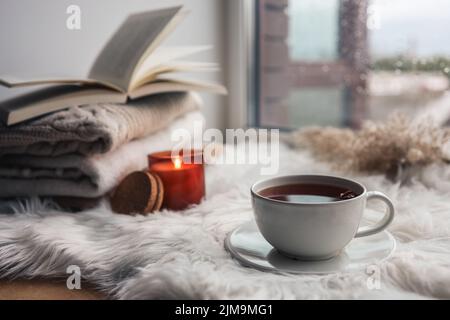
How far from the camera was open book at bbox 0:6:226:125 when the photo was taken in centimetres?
60

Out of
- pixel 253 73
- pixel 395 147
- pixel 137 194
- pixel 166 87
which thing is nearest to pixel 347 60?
pixel 253 73

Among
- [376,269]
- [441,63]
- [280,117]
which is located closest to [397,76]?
[441,63]

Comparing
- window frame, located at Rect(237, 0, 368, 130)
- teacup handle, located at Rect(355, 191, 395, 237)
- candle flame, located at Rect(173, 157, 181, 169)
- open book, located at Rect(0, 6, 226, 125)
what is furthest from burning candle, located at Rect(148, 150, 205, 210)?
window frame, located at Rect(237, 0, 368, 130)

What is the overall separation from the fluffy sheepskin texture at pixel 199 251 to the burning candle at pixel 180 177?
0.06 feet

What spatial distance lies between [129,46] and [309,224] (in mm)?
416

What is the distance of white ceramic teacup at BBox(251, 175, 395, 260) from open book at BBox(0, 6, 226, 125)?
30 cm

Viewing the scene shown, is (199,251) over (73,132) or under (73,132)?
under

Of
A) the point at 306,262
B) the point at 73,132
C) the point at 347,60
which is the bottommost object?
the point at 306,262

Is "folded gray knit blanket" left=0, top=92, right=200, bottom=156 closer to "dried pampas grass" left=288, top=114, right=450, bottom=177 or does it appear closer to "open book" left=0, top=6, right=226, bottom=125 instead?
"open book" left=0, top=6, right=226, bottom=125

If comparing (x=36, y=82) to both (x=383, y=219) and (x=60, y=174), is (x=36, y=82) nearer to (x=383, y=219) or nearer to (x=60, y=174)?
(x=60, y=174)

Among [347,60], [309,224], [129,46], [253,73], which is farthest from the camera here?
[253,73]

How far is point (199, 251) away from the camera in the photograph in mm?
461

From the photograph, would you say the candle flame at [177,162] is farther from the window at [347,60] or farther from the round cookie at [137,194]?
the window at [347,60]
